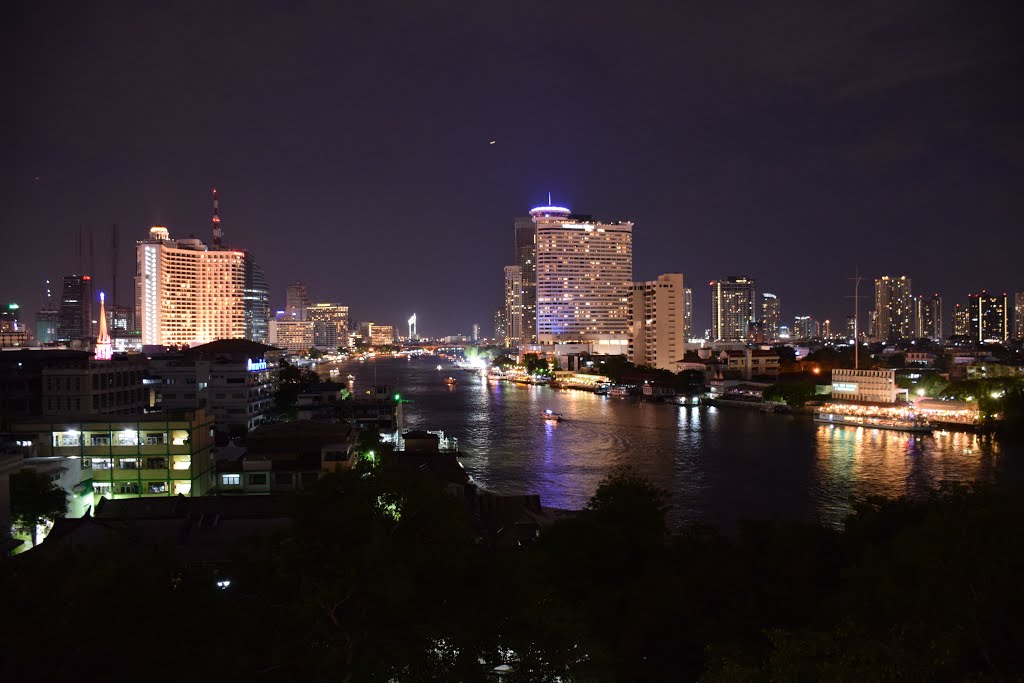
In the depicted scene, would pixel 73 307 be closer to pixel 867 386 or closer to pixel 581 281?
pixel 581 281

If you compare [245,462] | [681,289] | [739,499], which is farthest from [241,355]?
[681,289]

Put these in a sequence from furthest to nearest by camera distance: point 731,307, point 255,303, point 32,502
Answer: point 731,307
point 255,303
point 32,502

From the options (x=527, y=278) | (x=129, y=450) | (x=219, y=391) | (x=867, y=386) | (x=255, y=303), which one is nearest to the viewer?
(x=129, y=450)

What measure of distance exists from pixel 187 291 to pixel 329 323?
41794 mm

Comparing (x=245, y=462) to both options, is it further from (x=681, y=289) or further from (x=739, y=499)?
(x=681, y=289)

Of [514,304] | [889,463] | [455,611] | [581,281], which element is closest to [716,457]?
[889,463]

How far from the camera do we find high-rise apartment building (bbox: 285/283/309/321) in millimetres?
68688

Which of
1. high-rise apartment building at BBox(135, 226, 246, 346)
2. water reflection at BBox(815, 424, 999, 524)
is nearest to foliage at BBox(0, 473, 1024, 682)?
water reflection at BBox(815, 424, 999, 524)

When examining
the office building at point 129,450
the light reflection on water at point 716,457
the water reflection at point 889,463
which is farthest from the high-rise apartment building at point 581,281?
the office building at point 129,450

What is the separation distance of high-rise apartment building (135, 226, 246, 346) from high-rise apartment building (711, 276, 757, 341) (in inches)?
1829

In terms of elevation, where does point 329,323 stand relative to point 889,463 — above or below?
above

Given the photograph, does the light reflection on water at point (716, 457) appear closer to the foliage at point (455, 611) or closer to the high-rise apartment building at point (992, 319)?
the foliage at point (455, 611)

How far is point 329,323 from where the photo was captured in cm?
7050

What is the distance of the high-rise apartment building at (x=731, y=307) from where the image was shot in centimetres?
6569
